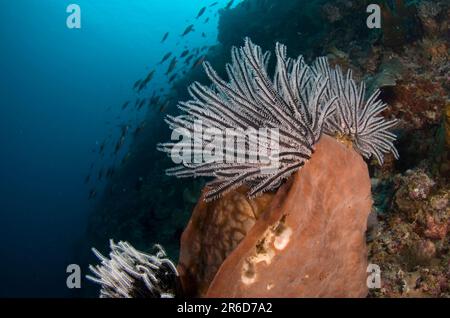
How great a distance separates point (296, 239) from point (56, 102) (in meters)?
128

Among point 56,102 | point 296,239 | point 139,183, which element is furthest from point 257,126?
point 56,102

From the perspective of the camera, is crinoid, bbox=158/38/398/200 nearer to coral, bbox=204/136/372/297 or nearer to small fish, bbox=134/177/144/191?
coral, bbox=204/136/372/297

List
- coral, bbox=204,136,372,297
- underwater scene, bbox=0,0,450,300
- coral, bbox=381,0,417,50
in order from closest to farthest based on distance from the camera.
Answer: coral, bbox=204,136,372,297 → underwater scene, bbox=0,0,450,300 → coral, bbox=381,0,417,50

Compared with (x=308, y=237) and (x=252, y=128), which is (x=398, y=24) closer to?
(x=252, y=128)

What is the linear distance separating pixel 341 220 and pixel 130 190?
15.9 m

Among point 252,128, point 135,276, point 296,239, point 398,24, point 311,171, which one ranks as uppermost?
point 398,24

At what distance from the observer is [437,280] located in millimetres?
3547

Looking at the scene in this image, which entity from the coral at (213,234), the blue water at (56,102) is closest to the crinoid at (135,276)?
the coral at (213,234)

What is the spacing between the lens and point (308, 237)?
284cm

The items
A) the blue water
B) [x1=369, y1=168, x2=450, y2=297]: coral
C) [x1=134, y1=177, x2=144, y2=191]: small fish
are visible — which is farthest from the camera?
the blue water

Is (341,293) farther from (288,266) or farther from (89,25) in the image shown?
(89,25)

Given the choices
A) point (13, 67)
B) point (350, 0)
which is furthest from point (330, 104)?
point (13, 67)

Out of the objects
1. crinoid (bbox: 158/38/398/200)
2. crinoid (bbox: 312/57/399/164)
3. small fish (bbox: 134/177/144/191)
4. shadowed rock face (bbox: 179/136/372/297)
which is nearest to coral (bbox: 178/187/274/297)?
shadowed rock face (bbox: 179/136/372/297)

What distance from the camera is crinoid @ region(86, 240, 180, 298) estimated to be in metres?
3.35
